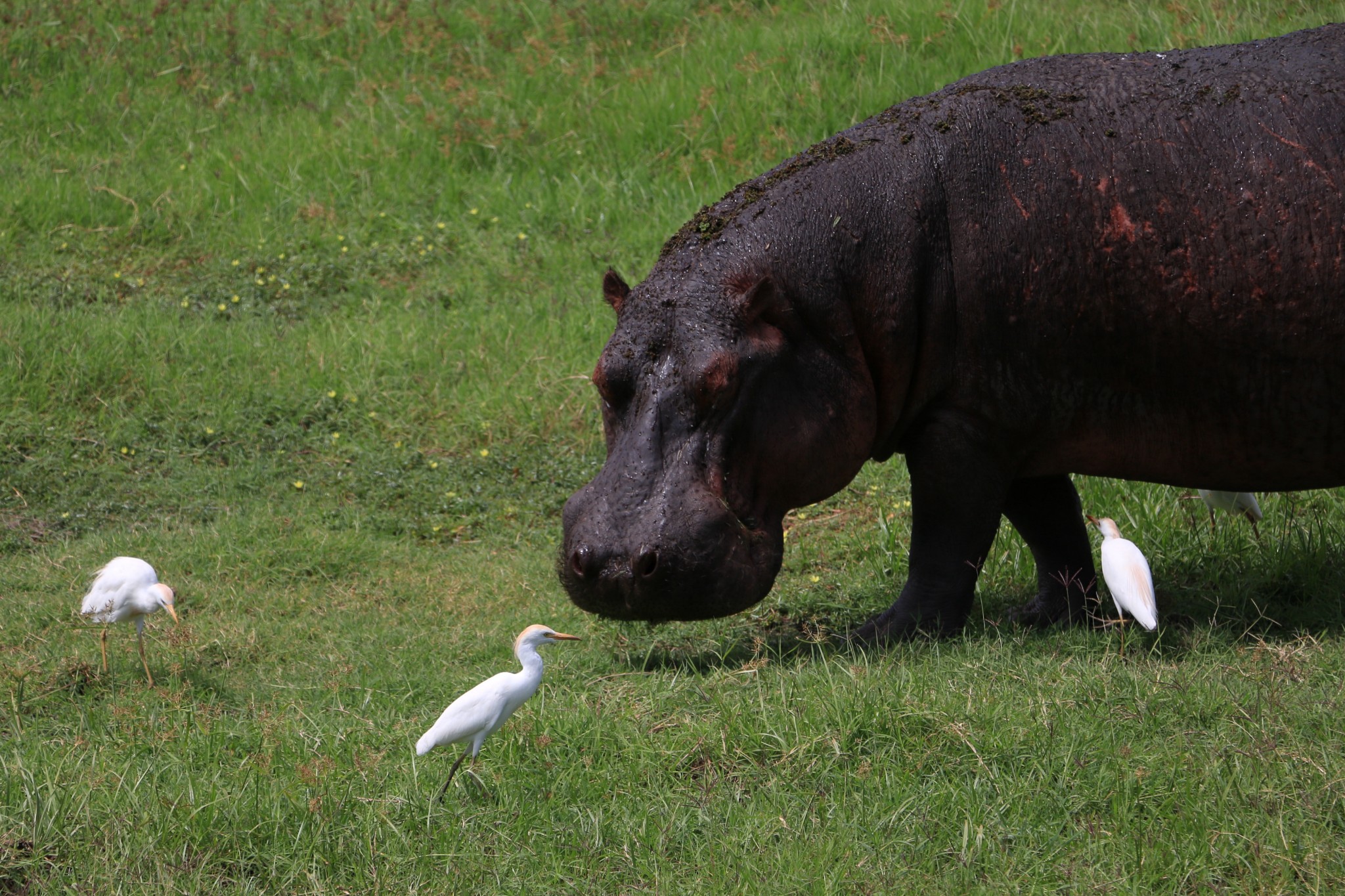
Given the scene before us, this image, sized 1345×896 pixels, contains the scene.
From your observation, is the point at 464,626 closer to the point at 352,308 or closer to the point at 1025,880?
the point at 1025,880

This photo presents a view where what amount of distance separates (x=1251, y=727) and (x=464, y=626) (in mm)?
3054

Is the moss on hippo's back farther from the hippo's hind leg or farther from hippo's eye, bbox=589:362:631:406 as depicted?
the hippo's hind leg

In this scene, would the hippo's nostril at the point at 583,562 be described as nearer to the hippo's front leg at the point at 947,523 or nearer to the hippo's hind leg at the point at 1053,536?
the hippo's front leg at the point at 947,523

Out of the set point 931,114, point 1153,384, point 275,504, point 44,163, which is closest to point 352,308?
point 275,504

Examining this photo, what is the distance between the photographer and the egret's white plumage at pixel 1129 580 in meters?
4.45

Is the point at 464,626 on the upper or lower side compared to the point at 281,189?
lower

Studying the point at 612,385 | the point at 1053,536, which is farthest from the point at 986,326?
the point at 612,385

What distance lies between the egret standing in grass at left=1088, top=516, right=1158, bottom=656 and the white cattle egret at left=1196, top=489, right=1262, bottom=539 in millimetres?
1292

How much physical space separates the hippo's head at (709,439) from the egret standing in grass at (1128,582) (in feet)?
2.77

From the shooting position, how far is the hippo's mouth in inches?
172

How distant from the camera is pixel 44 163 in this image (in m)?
10.7

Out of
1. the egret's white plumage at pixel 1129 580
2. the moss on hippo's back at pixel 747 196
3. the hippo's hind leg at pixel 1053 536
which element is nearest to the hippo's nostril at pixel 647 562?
the moss on hippo's back at pixel 747 196

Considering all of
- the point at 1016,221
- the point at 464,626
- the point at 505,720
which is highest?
the point at 1016,221

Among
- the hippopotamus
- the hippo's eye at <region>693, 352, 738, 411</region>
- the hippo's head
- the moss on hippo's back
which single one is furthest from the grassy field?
the moss on hippo's back
